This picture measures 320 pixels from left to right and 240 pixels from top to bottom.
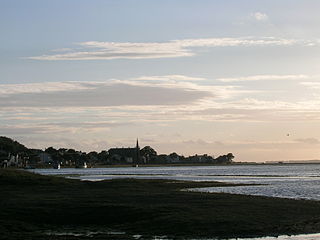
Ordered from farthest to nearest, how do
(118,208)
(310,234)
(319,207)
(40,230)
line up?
1. (319,207)
2. (118,208)
3. (40,230)
4. (310,234)

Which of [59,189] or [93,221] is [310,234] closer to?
[93,221]

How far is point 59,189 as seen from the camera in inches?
2945

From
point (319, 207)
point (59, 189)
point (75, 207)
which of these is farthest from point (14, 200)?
point (319, 207)

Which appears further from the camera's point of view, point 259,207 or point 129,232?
point 259,207

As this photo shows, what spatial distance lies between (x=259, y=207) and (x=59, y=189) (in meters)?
29.8

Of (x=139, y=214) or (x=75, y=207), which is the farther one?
(x=75, y=207)

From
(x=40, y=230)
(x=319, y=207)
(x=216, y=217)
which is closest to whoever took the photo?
(x=40, y=230)

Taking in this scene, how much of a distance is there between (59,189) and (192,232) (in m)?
37.6

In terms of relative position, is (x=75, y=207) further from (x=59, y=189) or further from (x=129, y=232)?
(x=59, y=189)

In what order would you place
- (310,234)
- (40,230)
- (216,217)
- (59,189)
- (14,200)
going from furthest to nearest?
(59,189) → (14,200) → (216,217) → (40,230) → (310,234)

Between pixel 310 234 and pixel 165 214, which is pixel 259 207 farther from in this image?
pixel 310 234

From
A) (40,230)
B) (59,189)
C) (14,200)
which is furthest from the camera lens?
(59,189)

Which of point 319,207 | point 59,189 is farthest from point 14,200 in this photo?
point 319,207

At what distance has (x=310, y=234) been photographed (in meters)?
38.5
